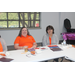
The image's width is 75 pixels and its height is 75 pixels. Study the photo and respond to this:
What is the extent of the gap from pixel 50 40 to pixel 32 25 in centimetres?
373

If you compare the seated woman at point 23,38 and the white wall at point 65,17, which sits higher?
→ the white wall at point 65,17

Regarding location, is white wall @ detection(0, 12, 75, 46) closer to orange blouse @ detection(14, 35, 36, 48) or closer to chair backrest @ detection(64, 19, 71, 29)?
chair backrest @ detection(64, 19, 71, 29)

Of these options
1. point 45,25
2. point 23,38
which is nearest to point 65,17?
point 45,25

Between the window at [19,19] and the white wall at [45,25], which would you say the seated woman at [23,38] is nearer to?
the white wall at [45,25]

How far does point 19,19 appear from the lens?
6332 mm

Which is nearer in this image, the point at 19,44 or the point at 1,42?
the point at 1,42

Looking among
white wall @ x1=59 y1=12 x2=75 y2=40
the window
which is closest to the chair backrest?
white wall @ x1=59 y1=12 x2=75 y2=40

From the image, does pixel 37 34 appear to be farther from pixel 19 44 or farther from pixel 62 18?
pixel 19 44

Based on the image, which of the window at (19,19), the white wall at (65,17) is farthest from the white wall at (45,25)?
the window at (19,19)

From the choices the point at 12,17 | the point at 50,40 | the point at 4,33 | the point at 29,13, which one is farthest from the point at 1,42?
the point at 29,13

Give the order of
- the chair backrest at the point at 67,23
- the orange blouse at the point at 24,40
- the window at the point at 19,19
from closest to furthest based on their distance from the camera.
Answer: the orange blouse at the point at 24,40 < the window at the point at 19,19 < the chair backrest at the point at 67,23

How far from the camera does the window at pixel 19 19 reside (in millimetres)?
6034

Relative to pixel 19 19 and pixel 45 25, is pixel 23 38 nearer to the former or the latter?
pixel 19 19
